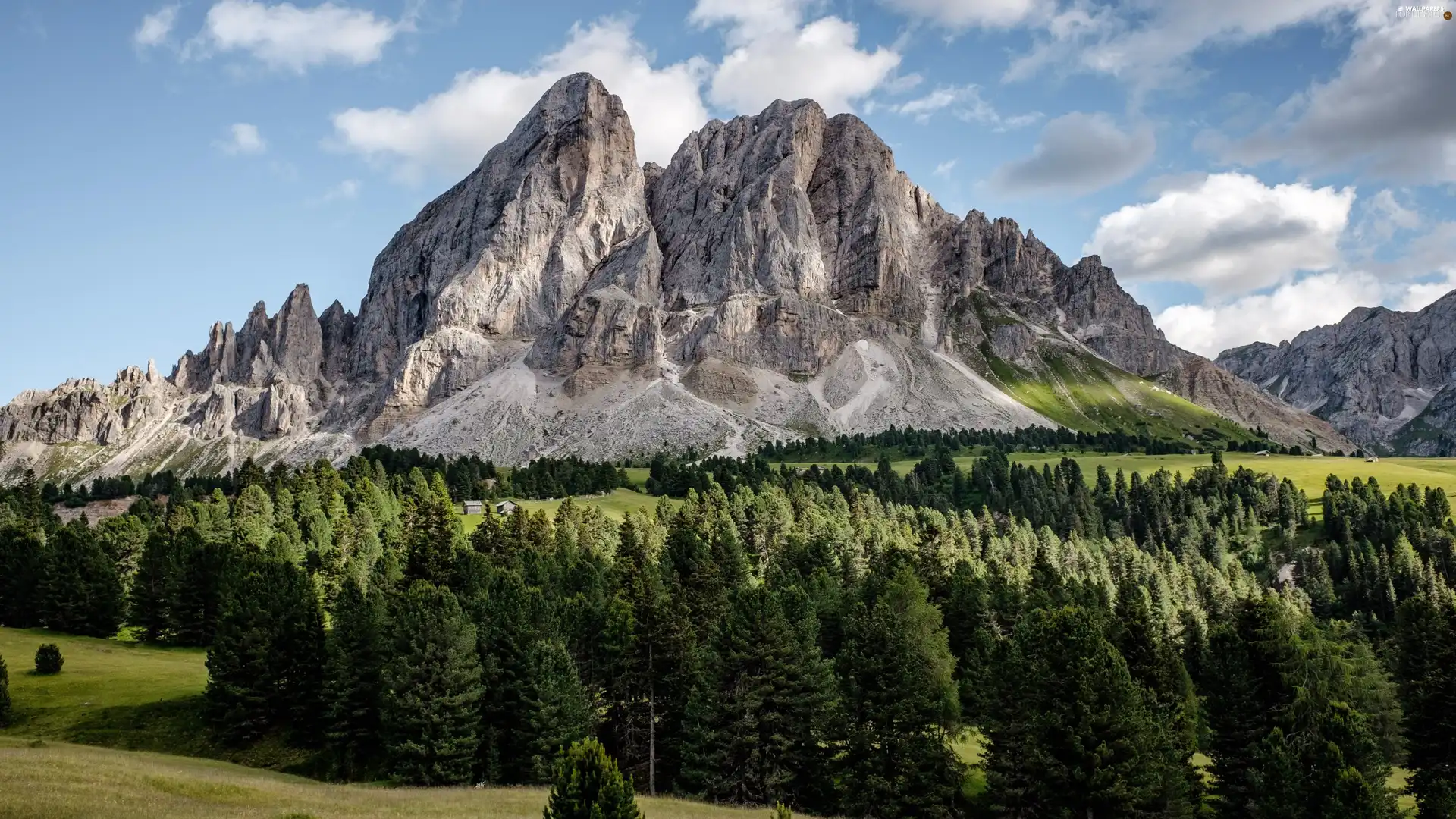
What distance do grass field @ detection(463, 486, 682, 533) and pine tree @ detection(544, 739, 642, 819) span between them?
120243mm

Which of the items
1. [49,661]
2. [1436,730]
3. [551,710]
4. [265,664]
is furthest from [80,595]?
[1436,730]

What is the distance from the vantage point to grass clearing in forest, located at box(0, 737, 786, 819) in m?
32.0

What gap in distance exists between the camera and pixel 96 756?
43.8 meters

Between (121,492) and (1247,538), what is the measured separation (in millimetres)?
211222

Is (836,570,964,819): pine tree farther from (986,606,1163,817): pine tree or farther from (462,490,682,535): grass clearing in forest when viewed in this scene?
(462,490,682,535): grass clearing in forest

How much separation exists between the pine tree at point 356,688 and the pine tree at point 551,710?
9460 millimetres

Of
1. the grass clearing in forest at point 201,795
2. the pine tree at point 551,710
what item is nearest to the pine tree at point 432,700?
the pine tree at point 551,710

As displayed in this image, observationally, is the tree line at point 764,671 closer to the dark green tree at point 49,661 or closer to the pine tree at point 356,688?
the pine tree at point 356,688

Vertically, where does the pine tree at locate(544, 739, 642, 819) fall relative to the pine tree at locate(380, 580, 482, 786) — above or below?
above

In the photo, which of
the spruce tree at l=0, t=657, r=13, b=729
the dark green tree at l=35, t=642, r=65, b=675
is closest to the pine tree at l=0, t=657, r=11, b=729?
the spruce tree at l=0, t=657, r=13, b=729

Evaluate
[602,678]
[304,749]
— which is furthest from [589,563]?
[304,749]

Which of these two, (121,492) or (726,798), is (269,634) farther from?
(121,492)

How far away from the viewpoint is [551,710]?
177 ft

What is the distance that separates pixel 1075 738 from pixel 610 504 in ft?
436
